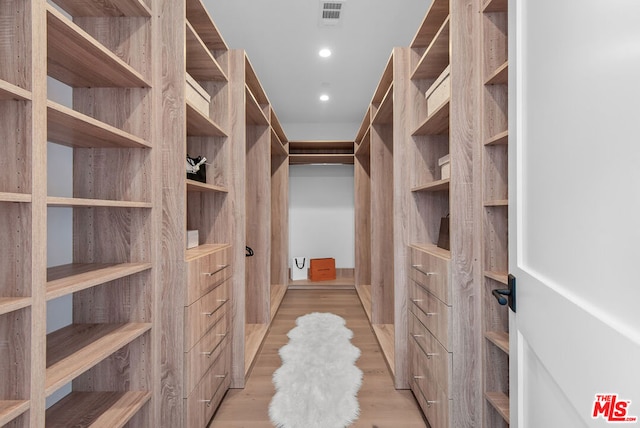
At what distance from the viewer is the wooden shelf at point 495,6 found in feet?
4.87

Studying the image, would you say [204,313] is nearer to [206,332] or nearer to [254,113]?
[206,332]

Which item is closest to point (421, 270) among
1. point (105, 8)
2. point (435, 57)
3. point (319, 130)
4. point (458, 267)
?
point (458, 267)

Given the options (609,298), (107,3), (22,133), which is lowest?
(609,298)

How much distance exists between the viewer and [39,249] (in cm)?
90

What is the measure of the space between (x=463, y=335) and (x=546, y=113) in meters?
1.16

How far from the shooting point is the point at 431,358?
5.98ft

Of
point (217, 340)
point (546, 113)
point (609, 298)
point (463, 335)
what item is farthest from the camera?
point (217, 340)

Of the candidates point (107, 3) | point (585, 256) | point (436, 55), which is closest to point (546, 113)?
point (585, 256)

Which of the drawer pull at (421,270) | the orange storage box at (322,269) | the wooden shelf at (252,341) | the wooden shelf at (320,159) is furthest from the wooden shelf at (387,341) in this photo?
the wooden shelf at (320,159)

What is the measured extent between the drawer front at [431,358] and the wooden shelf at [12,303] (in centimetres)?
157

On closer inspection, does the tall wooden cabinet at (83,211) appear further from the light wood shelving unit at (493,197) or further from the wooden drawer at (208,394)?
the light wood shelving unit at (493,197)

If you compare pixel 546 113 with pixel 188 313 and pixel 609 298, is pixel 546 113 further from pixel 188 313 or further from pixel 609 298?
pixel 188 313

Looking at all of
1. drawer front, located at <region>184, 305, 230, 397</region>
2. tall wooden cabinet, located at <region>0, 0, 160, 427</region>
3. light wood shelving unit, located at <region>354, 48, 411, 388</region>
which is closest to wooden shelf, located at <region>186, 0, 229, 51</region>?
tall wooden cabinet, located at <region>0, 0, 160, 427</region>

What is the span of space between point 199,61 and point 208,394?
1.84 m
